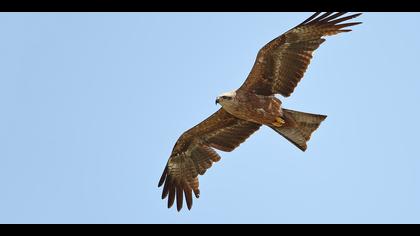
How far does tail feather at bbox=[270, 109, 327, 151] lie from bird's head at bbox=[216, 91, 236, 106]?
1.08 m

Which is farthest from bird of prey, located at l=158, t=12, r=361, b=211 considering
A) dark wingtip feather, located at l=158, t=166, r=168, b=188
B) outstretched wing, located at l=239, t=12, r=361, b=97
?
dark wingtip feather, located at l=158, t=166, r=168, b=188

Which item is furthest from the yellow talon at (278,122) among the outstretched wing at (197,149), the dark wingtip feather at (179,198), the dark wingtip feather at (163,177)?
the dark wingtip feather at (163,177)

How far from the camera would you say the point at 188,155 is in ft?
59.2

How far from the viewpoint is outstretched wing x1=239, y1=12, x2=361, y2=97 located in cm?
1612

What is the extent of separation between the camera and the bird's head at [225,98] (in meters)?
16.0

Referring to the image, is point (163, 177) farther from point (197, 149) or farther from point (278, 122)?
point (278, 122)

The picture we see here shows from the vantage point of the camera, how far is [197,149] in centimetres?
1794

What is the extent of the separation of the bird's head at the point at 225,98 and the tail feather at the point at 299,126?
1.08 meters

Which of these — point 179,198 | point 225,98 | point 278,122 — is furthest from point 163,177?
point 278,122

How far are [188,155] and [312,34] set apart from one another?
387 cm

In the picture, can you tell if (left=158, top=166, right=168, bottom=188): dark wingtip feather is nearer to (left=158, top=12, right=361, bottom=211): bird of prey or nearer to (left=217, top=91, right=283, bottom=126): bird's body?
(left=158, top=12, right=361, bottom=211): bird of prey

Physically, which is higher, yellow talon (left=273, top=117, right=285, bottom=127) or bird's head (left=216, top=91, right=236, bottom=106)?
bird's head (left=216, top=91, right=236, bottom=106)

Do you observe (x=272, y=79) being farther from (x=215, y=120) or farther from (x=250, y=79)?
(x=215, y=120)

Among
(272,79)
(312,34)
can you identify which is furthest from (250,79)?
(312,34)
